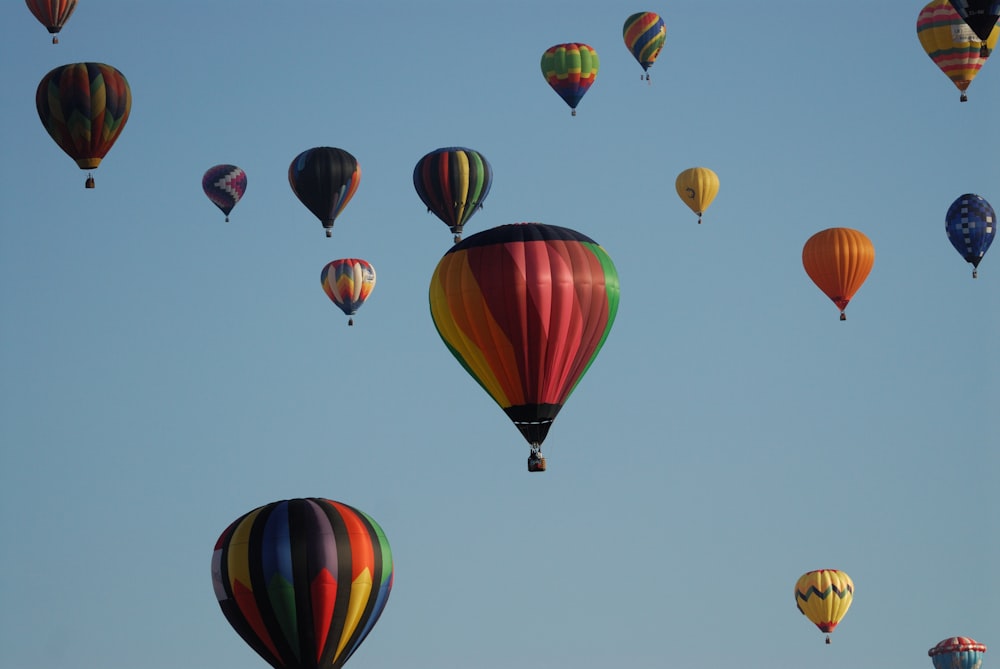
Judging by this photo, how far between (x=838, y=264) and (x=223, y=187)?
72.9 feet

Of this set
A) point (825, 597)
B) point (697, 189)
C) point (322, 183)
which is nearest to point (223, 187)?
point (322, 183)

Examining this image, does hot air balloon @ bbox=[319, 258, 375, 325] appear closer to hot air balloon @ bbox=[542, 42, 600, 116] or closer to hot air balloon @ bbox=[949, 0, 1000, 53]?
hot air balloon @ bbox=[542, 42, 600, 116]

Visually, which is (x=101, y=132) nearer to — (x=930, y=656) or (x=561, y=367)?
(x=561, y=367)

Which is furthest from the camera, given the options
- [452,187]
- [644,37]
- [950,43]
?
[644,37]

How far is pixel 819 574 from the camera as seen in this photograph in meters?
81.2

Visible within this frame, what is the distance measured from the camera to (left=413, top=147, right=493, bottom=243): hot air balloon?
69.0 meters

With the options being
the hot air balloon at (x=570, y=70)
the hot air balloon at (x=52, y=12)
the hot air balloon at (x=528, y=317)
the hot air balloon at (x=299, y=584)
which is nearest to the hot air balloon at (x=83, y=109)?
the hot air balloon at (x=52, y=12)

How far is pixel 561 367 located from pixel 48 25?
988 inches

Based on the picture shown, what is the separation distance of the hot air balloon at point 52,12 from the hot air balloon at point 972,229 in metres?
27.7

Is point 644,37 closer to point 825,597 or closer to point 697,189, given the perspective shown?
point 697,189

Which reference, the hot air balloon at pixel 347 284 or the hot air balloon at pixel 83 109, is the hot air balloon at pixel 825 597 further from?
the hot air balloon at pixel 83 109

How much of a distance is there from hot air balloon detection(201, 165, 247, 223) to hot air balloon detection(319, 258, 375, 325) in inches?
159

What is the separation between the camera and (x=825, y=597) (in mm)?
80500

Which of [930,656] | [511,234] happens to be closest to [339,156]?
[511,234]
